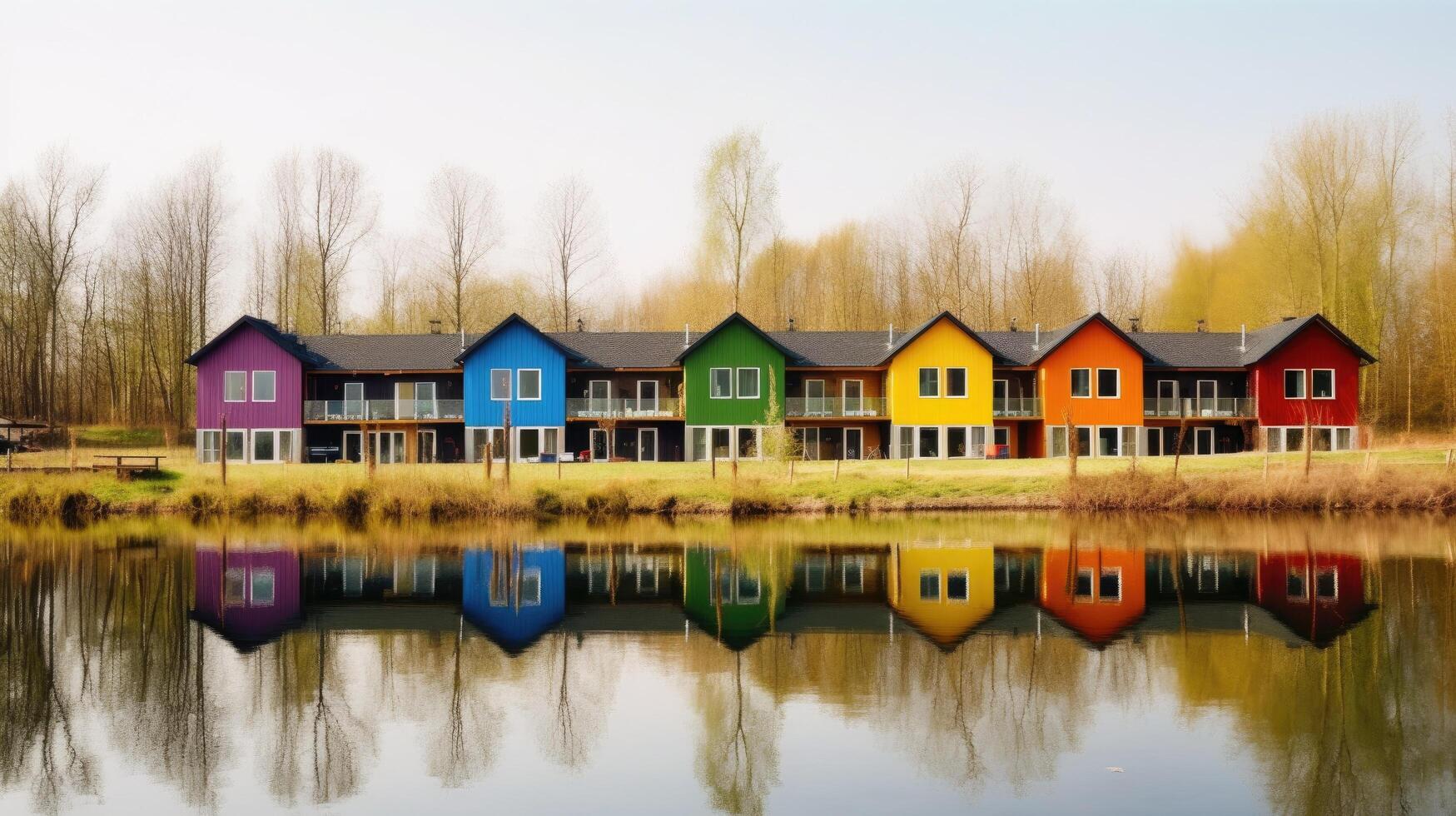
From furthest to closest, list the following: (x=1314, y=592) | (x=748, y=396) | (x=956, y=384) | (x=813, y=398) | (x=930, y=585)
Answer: (x=813, y=398) → (x=956, y=384) → (x=748, y=396) → (x=930, y=585) → (x=1314, y=592)

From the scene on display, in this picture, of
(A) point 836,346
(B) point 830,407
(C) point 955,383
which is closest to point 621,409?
(B) point 830,407

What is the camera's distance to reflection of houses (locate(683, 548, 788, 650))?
17.5 meters

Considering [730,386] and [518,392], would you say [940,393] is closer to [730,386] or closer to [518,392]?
[730,386]

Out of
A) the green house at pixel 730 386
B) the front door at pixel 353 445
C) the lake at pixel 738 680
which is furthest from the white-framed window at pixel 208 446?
the lake at pixel 738 680

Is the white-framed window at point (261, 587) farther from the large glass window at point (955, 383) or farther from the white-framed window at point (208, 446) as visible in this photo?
the large glass window at point (955, 383)

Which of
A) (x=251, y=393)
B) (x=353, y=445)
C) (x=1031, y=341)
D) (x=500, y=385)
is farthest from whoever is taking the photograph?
(x=1031, y=341)

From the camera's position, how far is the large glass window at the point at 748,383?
4653 centimetres

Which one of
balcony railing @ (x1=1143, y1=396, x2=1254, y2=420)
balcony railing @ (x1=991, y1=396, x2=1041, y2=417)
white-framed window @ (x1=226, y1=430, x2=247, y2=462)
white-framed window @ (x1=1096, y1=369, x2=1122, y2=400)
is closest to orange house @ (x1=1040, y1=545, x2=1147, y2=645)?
balcony railing @ (x1=991, y1=396, x2=1041, y2=417)

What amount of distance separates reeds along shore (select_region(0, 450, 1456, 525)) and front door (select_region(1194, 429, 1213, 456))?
526 inches

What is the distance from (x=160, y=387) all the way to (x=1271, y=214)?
54525 mm

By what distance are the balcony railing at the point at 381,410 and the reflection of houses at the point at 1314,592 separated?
31.8m

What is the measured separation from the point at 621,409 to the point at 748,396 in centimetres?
509

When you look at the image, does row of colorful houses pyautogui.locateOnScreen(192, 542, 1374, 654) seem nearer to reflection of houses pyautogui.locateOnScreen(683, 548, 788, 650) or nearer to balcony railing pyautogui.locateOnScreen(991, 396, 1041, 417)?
reflection of houses pyautogui.locateOnScreen(683, 548, 788, 650)

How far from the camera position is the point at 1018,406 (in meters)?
48.1
